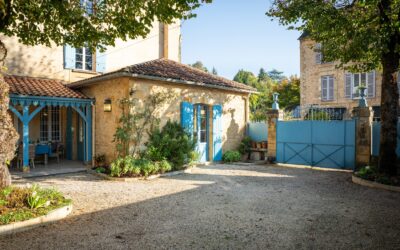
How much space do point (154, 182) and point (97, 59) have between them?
7.49 m

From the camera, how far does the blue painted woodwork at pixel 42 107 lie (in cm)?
Answer: 862

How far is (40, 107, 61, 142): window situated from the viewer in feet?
38.6

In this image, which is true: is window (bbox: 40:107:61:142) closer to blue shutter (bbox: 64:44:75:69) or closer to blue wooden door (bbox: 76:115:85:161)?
blue wooden door (bbox: 76:115:85:161)

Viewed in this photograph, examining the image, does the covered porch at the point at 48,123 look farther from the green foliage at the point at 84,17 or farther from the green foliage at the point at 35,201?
the green foliage at the point at 35,201

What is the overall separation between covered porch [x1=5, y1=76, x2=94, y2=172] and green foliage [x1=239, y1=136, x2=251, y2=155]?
20.7 feet

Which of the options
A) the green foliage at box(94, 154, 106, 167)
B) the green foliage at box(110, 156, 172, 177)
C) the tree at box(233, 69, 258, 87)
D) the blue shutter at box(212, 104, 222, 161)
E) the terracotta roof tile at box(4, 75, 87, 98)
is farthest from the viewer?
the tree at box(233, 69, 258, 87)

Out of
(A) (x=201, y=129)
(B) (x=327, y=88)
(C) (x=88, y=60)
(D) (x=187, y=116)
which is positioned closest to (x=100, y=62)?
(C) (x=88, y=60)

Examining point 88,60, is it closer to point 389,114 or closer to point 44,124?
point 44,124

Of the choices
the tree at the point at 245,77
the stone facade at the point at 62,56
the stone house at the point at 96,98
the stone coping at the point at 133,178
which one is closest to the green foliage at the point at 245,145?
the stone house at the point at 96,98

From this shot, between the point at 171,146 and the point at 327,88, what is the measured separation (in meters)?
16.3

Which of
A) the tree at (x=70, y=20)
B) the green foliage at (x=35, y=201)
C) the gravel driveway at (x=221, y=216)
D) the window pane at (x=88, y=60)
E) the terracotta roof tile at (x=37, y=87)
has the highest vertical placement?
the window pane at (x=88, y=60)

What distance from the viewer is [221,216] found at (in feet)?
16.1

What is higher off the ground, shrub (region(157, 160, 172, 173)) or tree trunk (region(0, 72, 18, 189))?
tree trunk (region(0, 72, 18, 189))

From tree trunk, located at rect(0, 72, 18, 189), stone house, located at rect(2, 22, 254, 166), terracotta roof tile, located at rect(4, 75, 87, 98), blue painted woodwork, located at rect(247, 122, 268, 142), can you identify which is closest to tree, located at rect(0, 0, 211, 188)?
tree trunk, located at rect(0, 72, 18, 189)
